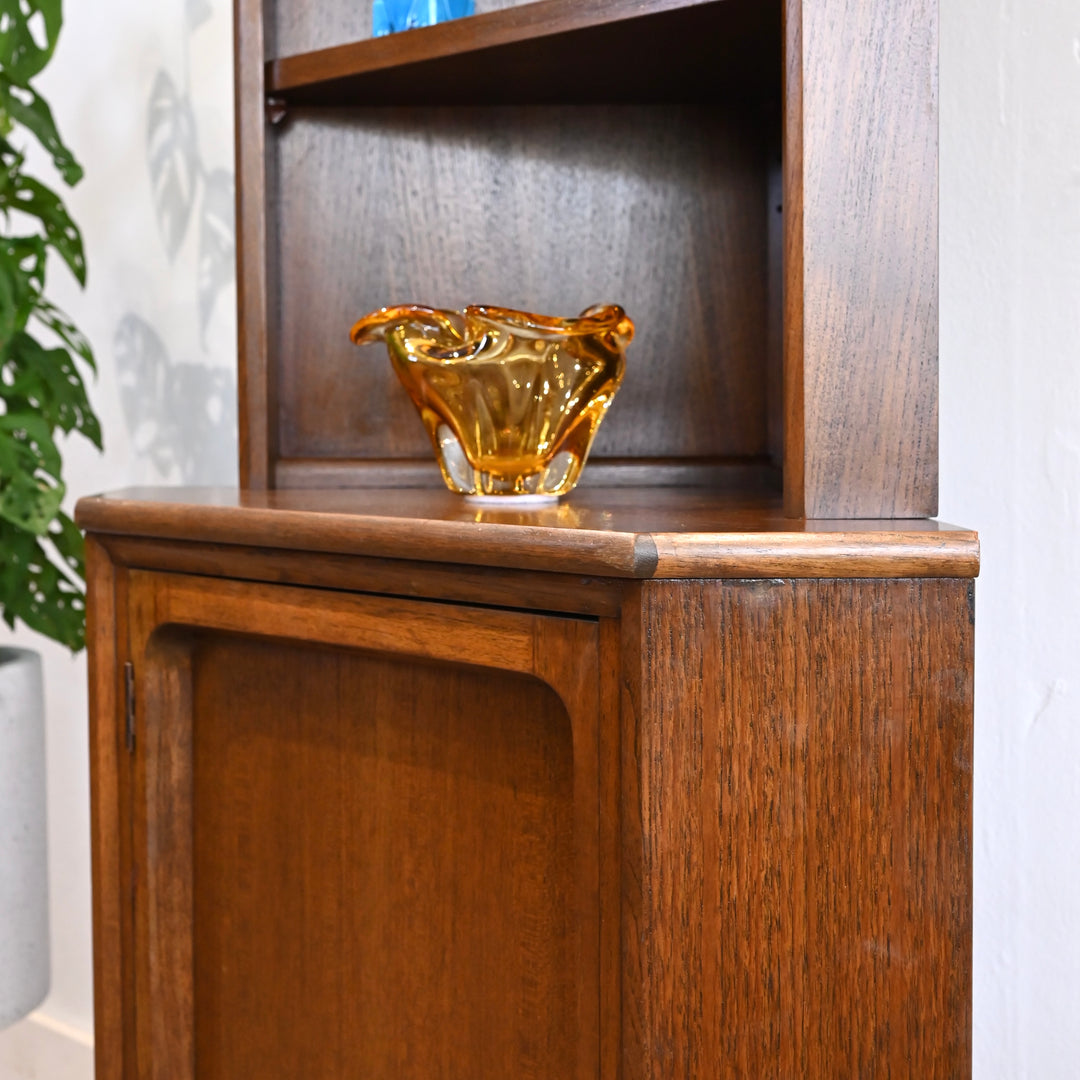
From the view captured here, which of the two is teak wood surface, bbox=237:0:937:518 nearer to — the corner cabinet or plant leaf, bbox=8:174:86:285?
the corner cabinet

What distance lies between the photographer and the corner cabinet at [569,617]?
55cm

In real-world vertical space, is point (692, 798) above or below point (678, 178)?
below

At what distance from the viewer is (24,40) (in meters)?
1.12

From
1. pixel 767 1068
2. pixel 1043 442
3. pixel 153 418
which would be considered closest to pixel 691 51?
pixel 1043 442

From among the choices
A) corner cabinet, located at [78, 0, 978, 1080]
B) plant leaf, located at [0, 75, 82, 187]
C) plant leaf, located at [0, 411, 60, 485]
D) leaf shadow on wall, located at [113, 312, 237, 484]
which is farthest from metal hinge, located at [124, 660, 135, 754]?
leaf shadow on wall, located at [113, 312, 237, 484]

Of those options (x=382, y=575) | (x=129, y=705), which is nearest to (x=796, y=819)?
(x=382, y=575)

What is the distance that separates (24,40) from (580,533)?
2.96 feet

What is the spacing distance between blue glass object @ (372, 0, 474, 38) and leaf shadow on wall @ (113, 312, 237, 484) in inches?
25.2

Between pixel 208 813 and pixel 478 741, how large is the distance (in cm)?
25

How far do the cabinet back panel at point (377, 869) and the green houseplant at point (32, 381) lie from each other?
→ 0.41 m

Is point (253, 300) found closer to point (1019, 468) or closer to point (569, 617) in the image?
point (569, 617)

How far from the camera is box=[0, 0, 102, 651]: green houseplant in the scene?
1094 mm

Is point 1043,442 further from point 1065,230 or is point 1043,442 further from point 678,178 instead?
point 678,178

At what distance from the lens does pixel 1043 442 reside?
950mm
